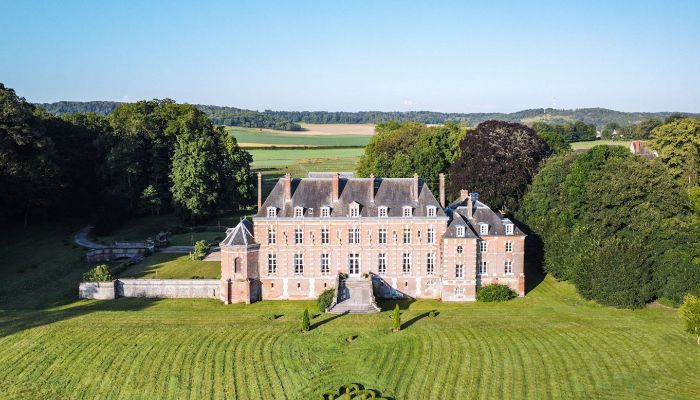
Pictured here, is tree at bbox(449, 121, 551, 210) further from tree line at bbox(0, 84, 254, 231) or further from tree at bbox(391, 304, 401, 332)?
tree line at bbox(0, 84, 254, 231)

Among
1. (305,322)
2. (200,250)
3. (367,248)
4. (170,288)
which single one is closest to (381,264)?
(367,248)

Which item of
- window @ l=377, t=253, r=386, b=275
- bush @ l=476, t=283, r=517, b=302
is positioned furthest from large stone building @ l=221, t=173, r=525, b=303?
bush @ l=476, t=283, r=517, b=302

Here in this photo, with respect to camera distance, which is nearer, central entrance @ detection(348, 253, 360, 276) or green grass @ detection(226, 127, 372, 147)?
central entrance @ detection(348, 253, 360, 276)

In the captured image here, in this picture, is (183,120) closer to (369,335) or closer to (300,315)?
(300,315)

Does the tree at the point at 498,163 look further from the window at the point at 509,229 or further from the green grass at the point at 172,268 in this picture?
the green grass at the point at 172,268

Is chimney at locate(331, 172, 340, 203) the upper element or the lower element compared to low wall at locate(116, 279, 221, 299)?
upper

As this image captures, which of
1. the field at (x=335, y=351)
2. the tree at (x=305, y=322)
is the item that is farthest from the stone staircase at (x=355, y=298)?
the tree at (x=305, y=322)

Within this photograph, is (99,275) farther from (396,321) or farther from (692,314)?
(692,314)

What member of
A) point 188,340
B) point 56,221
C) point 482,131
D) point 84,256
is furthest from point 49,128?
point 482,131
